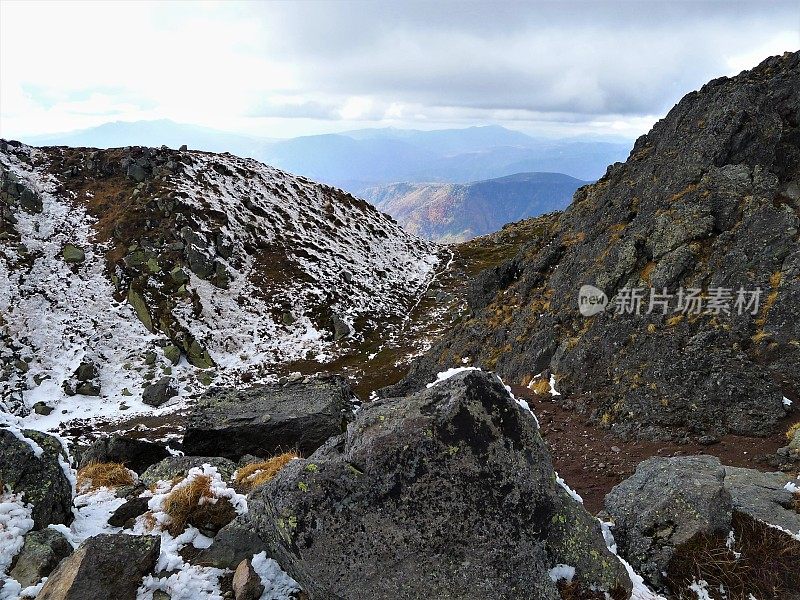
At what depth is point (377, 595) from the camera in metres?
5.93

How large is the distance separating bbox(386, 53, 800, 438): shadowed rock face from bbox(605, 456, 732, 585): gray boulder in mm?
8113

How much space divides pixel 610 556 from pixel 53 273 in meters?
48.2

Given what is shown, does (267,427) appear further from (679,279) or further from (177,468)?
(679,279)

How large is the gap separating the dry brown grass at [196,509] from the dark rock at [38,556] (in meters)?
1.57

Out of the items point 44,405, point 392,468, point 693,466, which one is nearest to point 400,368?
point 44,405

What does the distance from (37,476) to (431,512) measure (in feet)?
23.5

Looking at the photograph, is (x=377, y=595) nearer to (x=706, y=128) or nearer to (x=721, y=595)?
(x=721, y=595)

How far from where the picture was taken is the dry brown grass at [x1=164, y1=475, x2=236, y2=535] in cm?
829

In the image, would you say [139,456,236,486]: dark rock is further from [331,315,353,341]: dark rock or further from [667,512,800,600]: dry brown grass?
[331,315,353,341]: dark rock

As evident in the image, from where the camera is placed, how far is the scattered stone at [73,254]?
4200 centimetres

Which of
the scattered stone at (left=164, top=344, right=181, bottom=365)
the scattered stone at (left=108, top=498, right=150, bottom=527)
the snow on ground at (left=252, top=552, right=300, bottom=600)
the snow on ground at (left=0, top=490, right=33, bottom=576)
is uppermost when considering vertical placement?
the snow on ground at (left=0, top=490, right=33, bottom=576)

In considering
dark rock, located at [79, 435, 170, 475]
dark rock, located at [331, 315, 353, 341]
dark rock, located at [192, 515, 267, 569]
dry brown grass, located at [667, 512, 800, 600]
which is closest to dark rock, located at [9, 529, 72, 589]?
dark rock, located at [192, 515, 267, 569]

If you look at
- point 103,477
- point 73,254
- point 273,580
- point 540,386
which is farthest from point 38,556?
point 73,254

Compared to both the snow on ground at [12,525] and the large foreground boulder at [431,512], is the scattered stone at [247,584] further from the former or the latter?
the snow on ground at [12,525]
